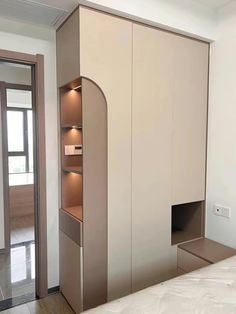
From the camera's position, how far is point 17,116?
5.50 metres

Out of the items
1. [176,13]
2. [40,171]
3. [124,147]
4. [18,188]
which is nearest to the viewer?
[124,147]

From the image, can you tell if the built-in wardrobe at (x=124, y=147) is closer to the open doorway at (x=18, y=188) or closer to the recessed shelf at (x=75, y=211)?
the recessed shelf at (x=75, y=211)

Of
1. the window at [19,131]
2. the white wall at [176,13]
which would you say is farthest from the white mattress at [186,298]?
the window at [19,131]

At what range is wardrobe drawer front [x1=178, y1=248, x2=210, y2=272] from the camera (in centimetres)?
228

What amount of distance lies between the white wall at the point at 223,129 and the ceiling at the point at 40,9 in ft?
1.12

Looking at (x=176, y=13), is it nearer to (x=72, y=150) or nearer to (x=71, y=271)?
(x=72, y=150)

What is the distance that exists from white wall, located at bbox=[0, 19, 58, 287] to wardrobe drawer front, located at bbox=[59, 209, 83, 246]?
0.12 m

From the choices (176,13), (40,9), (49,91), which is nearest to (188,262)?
(49,91)

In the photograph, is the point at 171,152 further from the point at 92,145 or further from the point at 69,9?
the point at 69,9

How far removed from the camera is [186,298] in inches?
52.0

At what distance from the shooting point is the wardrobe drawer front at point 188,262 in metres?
2.28

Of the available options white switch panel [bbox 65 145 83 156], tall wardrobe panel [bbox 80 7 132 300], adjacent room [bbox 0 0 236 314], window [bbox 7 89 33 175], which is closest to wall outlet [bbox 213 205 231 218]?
adjacent room [bbox 0 0 236 314]

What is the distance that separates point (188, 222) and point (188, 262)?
Result: 61 centimetres

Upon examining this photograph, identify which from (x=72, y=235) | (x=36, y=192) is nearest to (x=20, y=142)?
(x=36, y=192)
